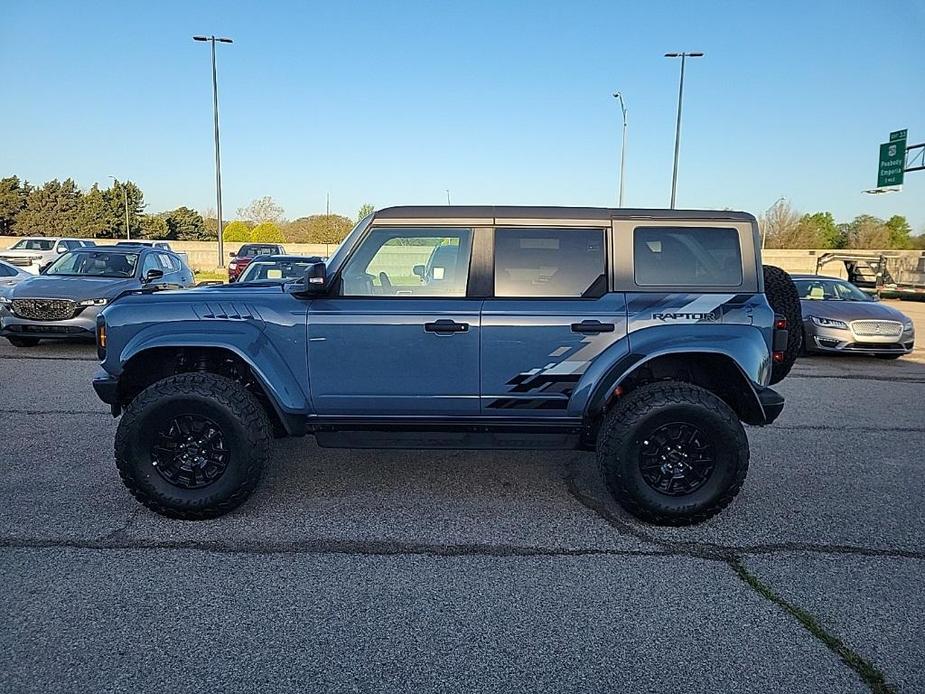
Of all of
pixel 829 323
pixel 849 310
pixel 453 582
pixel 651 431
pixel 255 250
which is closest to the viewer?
pixel 453 582

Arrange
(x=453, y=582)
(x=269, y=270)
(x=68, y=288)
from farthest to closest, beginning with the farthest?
(x=269, y=270), (x=68, y=288), (x=453, y=582)

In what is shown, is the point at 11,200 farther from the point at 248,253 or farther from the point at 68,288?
the point at 68,288

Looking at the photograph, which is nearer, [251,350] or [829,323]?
[251,350]

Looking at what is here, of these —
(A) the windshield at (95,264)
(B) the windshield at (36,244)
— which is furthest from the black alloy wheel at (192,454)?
(B) the windshield at (36,244)

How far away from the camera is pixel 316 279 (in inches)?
162

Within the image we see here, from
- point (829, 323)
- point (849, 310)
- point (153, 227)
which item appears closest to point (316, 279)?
point (829, 323)

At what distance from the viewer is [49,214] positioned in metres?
69.9

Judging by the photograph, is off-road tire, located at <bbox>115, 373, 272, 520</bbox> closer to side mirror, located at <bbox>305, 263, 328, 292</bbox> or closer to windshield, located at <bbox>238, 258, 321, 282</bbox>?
side mirror, located at <bbox>305, 263, 328, 292</bbox>

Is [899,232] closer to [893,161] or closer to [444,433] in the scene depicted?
[893,161]

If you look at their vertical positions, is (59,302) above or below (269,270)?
below

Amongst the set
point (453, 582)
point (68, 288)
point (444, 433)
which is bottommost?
point (453, 582)

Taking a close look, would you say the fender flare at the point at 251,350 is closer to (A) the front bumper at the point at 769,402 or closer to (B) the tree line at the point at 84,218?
(A) the front bumper at the point at 769,402

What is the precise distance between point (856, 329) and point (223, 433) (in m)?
10.4

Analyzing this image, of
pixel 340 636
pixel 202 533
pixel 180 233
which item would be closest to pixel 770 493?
pixel 340 636
